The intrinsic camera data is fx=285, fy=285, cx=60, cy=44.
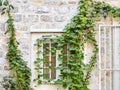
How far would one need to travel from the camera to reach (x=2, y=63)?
20.3ft

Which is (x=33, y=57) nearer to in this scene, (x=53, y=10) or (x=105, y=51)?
(x=53, y=10)

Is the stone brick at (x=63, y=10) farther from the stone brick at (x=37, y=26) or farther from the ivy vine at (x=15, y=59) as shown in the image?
the ivy vine at (x=15, y=59)

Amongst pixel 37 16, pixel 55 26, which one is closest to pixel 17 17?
pixel 37 16

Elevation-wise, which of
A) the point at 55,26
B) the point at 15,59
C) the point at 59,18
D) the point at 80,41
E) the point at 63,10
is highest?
the point at 63,10

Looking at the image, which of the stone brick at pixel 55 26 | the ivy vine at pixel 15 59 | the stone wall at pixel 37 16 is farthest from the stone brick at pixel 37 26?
the ivy vine at pixel 15 59

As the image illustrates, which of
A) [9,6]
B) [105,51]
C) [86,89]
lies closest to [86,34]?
[105,51]

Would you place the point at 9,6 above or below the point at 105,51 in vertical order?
above

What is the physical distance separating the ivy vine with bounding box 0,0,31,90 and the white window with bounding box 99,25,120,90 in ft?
5.24

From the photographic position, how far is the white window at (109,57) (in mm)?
6152

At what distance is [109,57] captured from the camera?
6184mm

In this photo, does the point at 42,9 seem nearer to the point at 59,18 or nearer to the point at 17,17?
the point at 59,18

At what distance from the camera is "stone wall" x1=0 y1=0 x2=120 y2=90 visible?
20.2ft

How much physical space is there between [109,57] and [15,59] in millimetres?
2032

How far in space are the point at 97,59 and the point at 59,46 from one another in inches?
34.2
